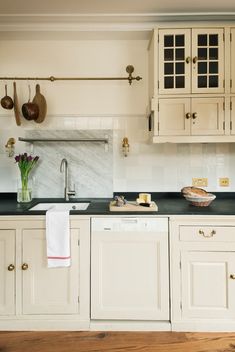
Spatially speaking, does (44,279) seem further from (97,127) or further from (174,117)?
(174,117)

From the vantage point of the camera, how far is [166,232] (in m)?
2.04

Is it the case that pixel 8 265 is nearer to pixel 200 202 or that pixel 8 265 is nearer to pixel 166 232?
pixel 166 232

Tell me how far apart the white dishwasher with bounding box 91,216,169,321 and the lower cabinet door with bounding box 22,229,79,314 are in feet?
0.44

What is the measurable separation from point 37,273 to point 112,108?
5.01 ft

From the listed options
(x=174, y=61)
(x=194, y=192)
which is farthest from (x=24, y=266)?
(x=174, y=61)

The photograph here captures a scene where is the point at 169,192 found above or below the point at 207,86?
below

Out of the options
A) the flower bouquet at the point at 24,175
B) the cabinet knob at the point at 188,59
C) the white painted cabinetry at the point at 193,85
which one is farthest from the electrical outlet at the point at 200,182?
the flower bouquet at the point at 24,175

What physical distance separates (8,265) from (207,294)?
141 cm

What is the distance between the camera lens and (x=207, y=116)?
2285mm

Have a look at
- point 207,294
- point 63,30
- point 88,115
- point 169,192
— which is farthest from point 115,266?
point 63,30

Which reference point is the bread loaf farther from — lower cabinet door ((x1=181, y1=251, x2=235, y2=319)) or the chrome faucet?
the chrome faucet

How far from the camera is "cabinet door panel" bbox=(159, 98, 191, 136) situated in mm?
2293

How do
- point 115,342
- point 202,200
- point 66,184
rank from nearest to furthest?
point 115,342 < point 202,200 < point 66,184

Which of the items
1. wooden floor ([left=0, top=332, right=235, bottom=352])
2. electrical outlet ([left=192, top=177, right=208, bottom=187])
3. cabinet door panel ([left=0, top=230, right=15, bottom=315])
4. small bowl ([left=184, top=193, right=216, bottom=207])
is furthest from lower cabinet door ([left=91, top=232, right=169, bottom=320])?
electrical outlet ([left=192, top=177, right=208, bottom=187])
